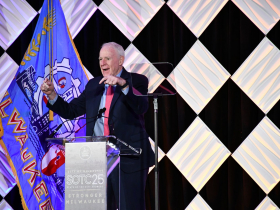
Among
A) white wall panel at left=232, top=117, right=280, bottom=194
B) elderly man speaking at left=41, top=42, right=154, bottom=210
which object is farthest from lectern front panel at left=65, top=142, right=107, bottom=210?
white wall panel at left=232, top=117, right=280, bottom=194

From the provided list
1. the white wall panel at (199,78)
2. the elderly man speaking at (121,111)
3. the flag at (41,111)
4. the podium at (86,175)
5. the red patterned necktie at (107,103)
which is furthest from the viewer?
the white wall panel at (199,78)

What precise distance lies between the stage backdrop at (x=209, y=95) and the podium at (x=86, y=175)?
1.16 m

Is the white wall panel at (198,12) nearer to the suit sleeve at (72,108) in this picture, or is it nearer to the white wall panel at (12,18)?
the suit sleeve at (72,108)

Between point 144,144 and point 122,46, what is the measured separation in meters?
0.91

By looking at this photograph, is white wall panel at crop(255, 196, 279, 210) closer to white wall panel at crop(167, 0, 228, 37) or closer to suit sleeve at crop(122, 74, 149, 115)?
suit sleeve at crop(122, 74, 149, 115)

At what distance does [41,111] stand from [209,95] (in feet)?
4.29

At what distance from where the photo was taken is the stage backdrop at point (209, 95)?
2.67 meters

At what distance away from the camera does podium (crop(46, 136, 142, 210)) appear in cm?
162

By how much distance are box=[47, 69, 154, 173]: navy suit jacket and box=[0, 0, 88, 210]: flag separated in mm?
162

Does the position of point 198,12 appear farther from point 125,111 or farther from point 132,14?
point 125,111

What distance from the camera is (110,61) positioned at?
262 centimetres

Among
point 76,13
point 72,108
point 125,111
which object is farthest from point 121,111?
point 76,13

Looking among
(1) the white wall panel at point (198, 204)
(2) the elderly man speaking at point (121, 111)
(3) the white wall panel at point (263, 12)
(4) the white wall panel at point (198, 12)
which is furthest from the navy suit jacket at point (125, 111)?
(3) the white wall panel at point (263, 12)

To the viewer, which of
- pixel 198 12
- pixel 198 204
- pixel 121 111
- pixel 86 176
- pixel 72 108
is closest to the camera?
pixel 86 176
